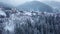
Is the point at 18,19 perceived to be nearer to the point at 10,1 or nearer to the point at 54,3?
the point at 10,1

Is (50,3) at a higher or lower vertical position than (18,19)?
higher

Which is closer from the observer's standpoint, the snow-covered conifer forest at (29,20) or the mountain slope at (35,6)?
the snow-covered conifer forest at (29,20)

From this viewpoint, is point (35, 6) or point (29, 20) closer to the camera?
point (29, 20)

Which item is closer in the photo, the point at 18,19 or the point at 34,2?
the point at 18,19

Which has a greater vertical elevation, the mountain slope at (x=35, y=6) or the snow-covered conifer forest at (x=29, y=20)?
the mountain slope at (x=35, y=6)

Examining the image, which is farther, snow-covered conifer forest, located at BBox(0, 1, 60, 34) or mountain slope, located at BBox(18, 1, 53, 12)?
mountain slope, located at BBox(18, 1, 53, 12)

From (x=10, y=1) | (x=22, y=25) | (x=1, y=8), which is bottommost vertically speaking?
(x=22, y=25)

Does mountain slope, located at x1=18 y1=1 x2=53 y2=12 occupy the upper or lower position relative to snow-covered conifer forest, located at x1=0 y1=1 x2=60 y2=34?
upper

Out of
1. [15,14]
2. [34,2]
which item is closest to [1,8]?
[15,14]

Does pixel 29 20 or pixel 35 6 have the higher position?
pixel 35 6

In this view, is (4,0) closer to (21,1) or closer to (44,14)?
(21,1)

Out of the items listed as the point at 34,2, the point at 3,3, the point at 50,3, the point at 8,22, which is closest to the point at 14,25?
the point at 8,22
